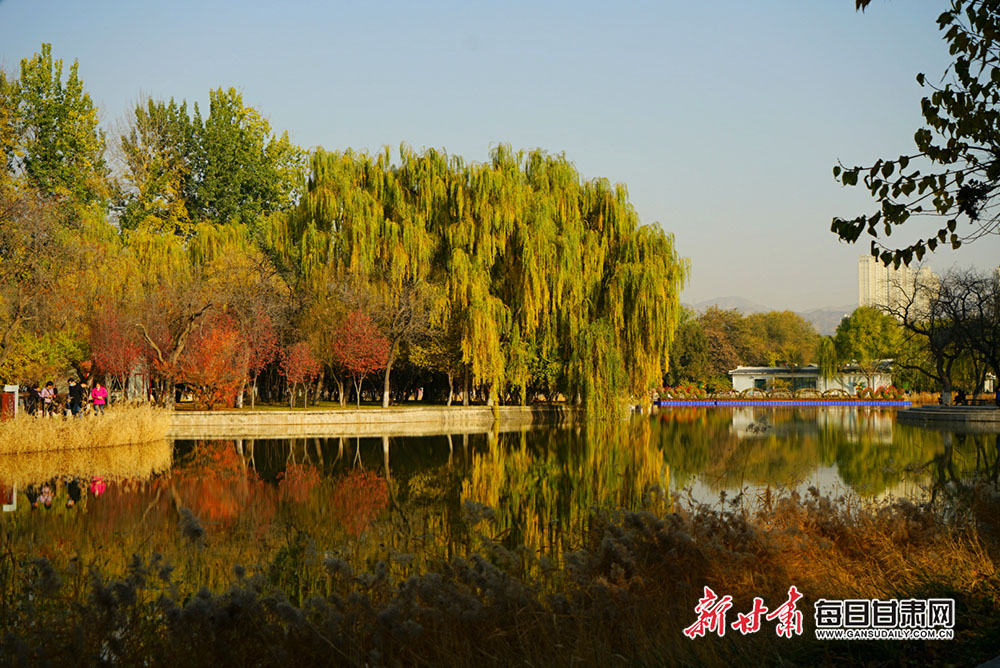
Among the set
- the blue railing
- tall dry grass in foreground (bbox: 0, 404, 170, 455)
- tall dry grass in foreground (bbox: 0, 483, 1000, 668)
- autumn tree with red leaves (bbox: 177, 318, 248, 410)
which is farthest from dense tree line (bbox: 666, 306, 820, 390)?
tall dry grass in foreground (bbox: 0, 483, 1000, 668)

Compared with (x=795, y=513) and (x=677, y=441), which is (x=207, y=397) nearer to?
(x=677, y=441)

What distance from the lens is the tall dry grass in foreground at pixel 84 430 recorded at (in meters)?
18.6

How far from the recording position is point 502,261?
103ft

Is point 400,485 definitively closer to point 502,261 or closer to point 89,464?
point 89,464

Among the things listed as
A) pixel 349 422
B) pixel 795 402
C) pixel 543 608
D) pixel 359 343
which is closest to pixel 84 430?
pixel 349 422

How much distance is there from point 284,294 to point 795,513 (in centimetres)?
2907

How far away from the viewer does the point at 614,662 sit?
474 cm

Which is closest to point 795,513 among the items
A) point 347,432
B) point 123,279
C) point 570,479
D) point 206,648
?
point 206,648

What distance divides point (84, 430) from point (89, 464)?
3097 millimetres

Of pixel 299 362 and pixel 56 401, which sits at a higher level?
pixel 299 362

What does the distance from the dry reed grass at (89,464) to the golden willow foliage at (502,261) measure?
11.4m

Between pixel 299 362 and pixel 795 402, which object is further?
pixel 795 402

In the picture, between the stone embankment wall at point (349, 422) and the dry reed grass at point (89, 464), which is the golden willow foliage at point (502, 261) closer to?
the stone embankment wall at point (349, 422)

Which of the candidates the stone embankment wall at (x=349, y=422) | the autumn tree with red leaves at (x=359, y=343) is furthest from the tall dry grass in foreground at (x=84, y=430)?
the autumn tree with red leaves at (x=359, y=343)
